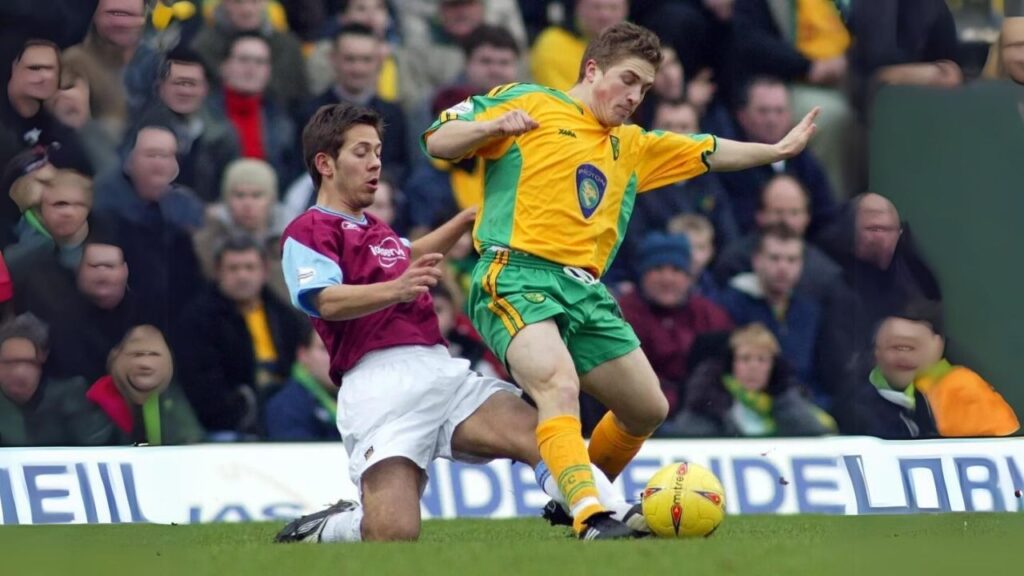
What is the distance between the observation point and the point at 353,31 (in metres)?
10.6

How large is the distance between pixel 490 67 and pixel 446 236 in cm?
264

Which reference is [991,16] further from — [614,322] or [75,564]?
[75,564]

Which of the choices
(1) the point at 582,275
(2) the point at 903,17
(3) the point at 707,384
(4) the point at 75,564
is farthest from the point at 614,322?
(2) the point at 903,17

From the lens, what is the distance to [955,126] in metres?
11.0

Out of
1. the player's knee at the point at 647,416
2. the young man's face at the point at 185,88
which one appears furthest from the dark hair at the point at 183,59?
the player's knee at the point at 647,416

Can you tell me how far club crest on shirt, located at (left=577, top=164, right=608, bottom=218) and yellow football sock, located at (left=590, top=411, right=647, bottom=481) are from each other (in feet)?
2.73

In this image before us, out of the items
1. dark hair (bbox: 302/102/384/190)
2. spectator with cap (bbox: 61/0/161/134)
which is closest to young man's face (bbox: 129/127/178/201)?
spectator with cap (bbox: 61/0/161/134)

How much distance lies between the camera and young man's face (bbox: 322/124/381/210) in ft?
25.6

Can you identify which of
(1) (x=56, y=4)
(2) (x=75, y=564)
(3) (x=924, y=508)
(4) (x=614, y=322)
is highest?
(1) (x=56, y=4)

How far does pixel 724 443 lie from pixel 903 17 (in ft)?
8.32

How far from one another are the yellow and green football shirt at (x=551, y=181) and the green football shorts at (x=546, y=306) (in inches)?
2.1

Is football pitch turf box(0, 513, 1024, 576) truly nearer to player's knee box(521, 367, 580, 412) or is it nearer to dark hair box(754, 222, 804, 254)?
player's knee box(521, 367, 580, 412)

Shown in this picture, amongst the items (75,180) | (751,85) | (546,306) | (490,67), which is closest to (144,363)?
(75,180)

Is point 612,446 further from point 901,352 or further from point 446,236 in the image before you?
point 901,352
